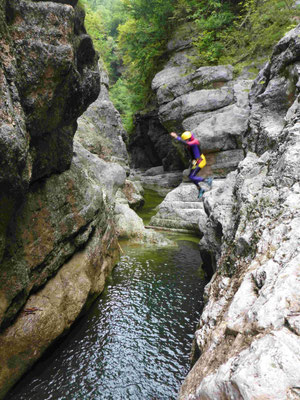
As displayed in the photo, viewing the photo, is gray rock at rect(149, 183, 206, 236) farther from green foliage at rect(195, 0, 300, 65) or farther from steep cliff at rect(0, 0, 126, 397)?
green foliage at rect(195, 0, 300, 65)

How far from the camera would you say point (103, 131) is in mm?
19797

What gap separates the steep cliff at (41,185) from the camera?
4.20 m

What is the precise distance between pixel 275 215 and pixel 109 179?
10.9 m

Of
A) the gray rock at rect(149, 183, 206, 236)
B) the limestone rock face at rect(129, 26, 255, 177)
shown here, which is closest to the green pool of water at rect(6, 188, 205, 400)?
the gray rock at rect(149, 183, 206, 236)

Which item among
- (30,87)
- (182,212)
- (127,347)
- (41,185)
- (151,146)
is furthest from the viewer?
(151,146)

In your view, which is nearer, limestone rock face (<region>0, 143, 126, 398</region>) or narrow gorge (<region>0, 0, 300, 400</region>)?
narrow gorge (<region>0, 0, 300, 400</region>)

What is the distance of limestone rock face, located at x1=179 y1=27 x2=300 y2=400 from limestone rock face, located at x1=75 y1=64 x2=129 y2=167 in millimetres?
12168

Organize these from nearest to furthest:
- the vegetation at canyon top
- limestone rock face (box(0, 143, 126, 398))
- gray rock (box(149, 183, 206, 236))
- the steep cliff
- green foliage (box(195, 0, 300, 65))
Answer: the steep cliff < limestone rock face (box(0, 143, 126, 398)) < gray rock (box(149, 183, 206, 236)) < green foliage (box(195, 0, 300, 65)) < the vegetation at canyon top

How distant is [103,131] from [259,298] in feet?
61.4

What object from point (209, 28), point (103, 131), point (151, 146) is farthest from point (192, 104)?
point (151, 146)

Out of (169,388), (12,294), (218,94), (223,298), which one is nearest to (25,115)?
(12,294)

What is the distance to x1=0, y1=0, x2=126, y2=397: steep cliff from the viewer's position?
165 inches

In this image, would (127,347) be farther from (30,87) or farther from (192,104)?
(192,104)

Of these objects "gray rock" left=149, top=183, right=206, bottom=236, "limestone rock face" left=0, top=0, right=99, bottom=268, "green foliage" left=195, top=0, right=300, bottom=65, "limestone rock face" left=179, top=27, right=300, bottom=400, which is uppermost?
"green foliage" left=195, top=0, right=300, bottom=65
